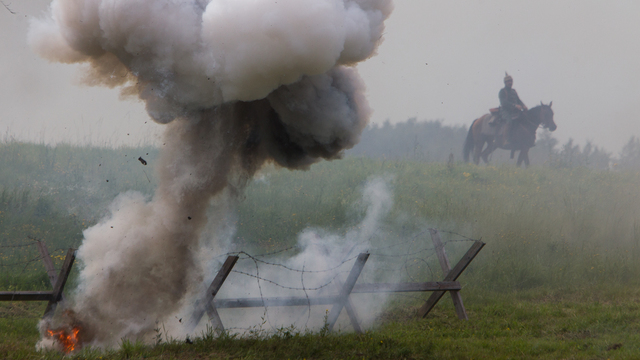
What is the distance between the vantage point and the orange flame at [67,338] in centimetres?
676

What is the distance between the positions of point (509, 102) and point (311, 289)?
56.3 ft

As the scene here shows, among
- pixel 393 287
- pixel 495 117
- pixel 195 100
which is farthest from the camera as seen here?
pixel 495 117

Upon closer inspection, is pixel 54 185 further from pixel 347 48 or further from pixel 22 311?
pixel 347 48

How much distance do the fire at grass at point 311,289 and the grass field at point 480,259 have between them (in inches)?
12.6

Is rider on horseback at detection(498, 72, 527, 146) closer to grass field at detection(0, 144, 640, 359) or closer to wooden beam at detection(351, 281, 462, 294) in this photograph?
grass field at detection(0, 144, 640, 359)

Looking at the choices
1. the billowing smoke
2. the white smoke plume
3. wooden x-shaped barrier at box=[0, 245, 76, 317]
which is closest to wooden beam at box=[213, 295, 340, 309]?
the white smoke plume

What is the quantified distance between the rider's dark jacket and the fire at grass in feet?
38.2

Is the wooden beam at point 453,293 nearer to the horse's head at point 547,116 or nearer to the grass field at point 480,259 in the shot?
the grass field at point 480,259

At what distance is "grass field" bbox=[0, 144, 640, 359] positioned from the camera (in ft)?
21.5

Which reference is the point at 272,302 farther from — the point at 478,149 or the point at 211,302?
the point at 478,149

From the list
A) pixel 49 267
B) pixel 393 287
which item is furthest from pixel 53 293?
pixel 393 287

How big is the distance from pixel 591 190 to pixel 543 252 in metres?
6.03

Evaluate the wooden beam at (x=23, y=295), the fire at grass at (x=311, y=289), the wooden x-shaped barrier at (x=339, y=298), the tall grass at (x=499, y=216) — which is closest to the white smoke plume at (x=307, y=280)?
the fire at grass at (x=311, y=289)

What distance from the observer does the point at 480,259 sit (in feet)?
39.1
